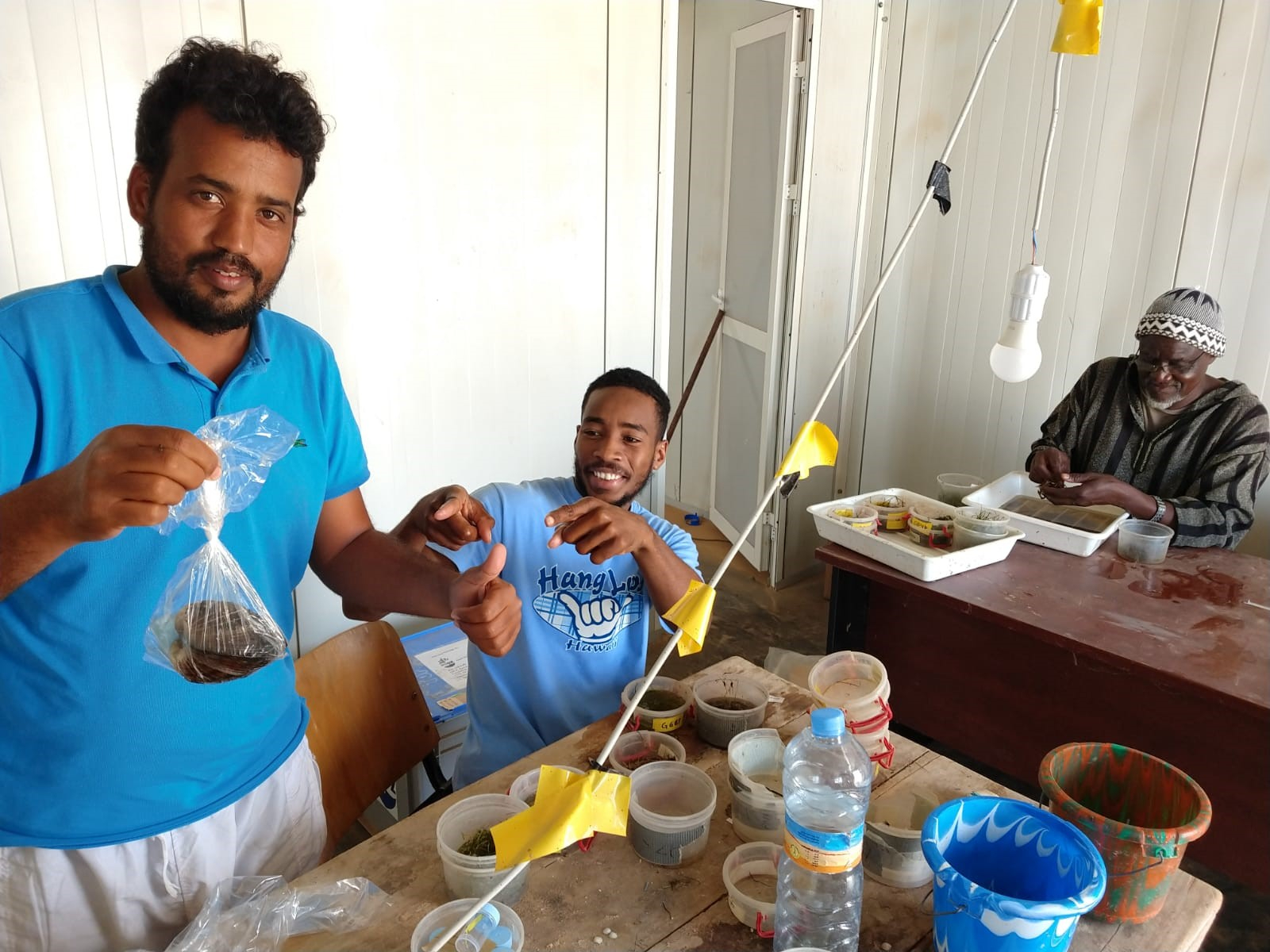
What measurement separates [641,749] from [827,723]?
0.47 m

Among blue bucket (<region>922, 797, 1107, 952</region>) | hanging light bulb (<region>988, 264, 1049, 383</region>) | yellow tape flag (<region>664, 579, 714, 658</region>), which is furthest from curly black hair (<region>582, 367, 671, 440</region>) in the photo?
blue bucket (<region>922, 797, 1107, 952</region>)

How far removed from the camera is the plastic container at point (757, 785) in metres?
1.14

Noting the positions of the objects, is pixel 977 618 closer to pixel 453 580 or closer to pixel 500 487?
pixel 500 487

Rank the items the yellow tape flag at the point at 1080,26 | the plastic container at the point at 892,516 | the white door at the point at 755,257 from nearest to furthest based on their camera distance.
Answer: the yellow tape flag at the point at 1080,26 < the plastic container at the point at 892,516 < the white door at the point at 755,257

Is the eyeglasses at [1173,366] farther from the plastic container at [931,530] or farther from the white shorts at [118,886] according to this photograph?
the white shorts at [118,886]

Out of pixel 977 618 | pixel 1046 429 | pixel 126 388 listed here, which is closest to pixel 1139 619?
pixel 977 618

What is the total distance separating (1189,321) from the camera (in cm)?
252

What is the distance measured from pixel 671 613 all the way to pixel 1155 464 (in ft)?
8.02

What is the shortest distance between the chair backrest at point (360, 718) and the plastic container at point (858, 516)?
1.28m

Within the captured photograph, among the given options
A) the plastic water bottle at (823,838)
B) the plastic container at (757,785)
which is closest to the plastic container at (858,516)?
the plastic container at (757,785)

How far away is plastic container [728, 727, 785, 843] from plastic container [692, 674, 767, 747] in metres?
0.07

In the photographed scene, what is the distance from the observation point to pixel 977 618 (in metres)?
2.16

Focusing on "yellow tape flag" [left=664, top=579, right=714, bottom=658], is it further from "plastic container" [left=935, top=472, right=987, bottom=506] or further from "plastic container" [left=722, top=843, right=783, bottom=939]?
"plastic container" [left=935, top=472, right=987, bottom=506]

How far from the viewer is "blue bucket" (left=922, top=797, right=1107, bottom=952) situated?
0.86m
